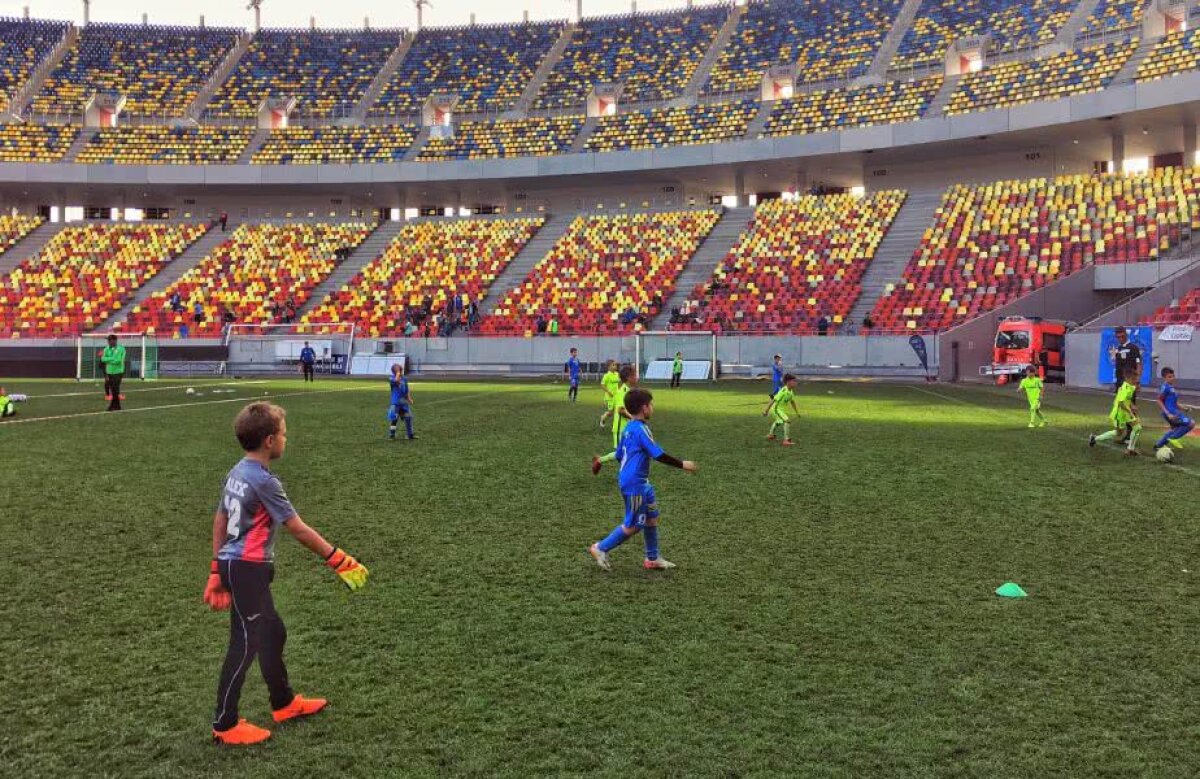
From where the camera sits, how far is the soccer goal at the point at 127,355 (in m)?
39.3

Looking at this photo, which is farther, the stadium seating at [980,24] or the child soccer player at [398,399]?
the stadium seating at [980,24]

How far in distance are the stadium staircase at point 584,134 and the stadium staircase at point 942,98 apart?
61.2ft

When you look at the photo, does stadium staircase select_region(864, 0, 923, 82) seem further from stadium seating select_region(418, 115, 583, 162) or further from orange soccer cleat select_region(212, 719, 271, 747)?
orange soccer cleat select_region(212, 719, 271, 747)

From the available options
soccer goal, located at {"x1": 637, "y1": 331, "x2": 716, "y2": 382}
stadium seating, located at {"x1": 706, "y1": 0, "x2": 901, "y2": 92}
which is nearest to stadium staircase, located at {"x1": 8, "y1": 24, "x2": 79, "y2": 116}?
stadium seating, located at {"x1": 706, "y1": 0, "x2": 901, "y2": 92}

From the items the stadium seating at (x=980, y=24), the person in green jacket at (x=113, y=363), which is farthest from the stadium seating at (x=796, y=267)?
the person in green jacket at (x=113, y=363)

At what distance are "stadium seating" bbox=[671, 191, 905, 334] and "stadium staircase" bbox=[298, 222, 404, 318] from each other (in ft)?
65.1

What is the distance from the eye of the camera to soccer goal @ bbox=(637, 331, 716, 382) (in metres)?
39.0

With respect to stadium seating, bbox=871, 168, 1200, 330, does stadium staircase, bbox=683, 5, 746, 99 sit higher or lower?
higher

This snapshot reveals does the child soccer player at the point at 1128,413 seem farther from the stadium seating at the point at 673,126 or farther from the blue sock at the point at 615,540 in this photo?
the stadium seating at the point at 673,126

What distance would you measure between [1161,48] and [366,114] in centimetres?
4414

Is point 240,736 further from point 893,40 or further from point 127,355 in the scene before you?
point 893,40

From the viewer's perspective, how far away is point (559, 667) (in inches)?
197

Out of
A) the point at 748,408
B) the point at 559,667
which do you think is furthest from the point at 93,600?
the point at 748,408

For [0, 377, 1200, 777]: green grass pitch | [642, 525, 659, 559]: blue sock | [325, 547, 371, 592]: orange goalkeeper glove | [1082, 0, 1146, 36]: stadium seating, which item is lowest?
[0, 377, 1200, 777]: green grass pitch
